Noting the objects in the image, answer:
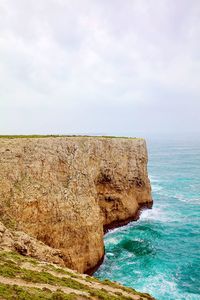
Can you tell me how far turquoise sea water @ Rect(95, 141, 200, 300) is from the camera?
125 feet

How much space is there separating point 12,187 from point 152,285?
19.0m

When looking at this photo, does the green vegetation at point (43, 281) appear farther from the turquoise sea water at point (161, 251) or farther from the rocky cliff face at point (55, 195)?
the turquoise sea water at point (161, 251)

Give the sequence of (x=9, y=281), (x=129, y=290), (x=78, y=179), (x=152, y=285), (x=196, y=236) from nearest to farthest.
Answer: (x=9, y=281)
(x=129, y=290)
(x=152, y=285)
(x=78, y=179)
(x=196, y=236)

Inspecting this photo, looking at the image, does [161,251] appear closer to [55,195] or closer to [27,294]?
[55,195]

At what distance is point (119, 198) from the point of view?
56.7 metres

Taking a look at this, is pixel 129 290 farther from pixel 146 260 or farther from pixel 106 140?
pixel 106 140

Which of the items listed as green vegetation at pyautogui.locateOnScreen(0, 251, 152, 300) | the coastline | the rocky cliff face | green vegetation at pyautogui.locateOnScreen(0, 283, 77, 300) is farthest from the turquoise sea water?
green vegetation at pyautogui.locateOnScreen(0, 283, 77, 300)

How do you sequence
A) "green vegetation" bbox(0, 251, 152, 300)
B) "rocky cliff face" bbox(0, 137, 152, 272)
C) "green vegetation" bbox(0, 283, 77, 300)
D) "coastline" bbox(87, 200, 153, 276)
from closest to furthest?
"green vegetation" bbox(0, 283, 77, 300) → "green vegetation" bbox(0, 251, 152, 300) → "rocky cliff face" bbox(0, 137, 152, 272) → "coastline" bbox(87, 200, 153, 276)

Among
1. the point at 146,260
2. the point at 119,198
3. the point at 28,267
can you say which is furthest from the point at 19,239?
the point at 119,198

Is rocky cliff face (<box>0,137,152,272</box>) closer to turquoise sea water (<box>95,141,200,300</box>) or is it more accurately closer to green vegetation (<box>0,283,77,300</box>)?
turquoise sea water (<box>95,141,200,300</box>)

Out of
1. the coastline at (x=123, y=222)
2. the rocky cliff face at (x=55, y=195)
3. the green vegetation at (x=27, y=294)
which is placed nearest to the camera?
the green vegetation at (x=27, y=294)

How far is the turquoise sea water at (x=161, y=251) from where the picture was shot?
38062mm

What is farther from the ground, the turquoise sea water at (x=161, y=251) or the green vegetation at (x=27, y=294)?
the green vegetation at (x=27, y=294)

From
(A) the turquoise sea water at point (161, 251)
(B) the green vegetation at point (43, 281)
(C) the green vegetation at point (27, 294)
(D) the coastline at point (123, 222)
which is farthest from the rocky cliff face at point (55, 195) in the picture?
(C) the green vegetation at point (27, 294)
